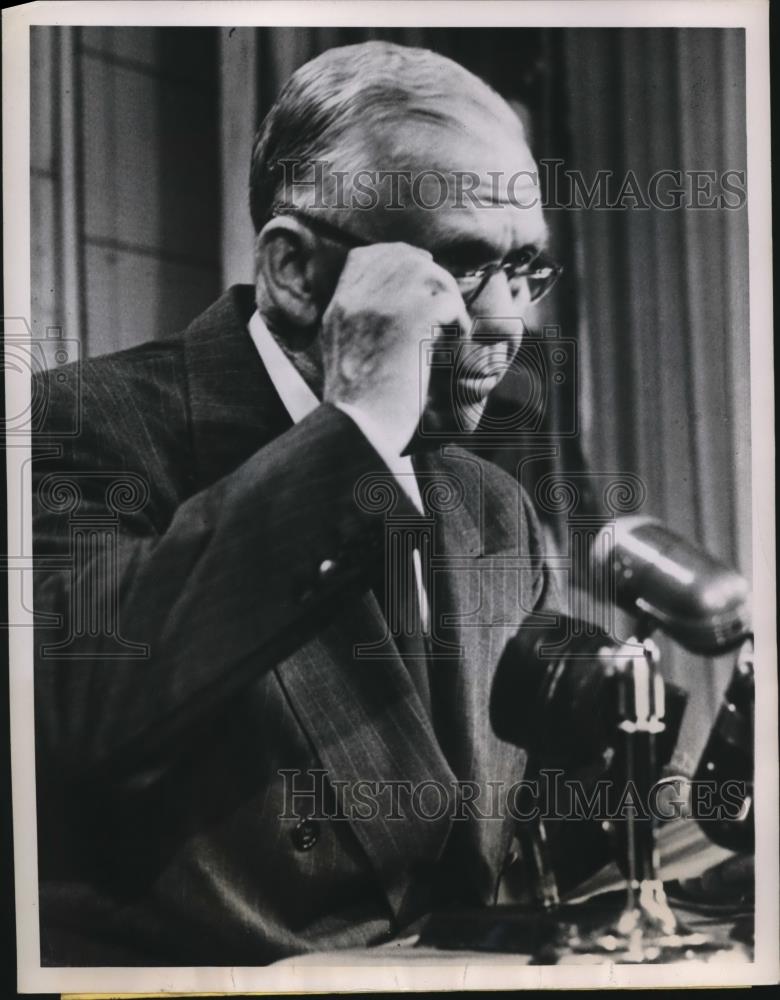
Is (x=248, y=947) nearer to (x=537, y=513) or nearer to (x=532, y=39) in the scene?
(x=537, y=513)

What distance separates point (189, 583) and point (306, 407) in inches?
21.4

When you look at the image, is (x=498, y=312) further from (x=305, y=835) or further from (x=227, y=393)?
(x=305, y=835)

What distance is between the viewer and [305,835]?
2221 mm

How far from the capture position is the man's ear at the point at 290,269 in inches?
88.0

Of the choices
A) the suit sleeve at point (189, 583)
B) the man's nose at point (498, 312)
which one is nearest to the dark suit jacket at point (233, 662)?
the suit sleeve at point (189, 583)

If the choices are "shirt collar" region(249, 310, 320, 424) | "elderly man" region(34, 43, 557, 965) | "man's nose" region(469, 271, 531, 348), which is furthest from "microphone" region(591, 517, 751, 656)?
"shirt collar" region(249, 310, 320, 424)

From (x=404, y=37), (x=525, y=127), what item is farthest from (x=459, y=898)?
(x=404, y=37)

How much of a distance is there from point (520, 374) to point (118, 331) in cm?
106

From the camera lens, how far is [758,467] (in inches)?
89.8

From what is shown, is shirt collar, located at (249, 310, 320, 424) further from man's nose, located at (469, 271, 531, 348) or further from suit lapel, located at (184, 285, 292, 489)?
man's nose, located at (469, 271, 531, 348)

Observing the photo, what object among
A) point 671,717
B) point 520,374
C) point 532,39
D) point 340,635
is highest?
point 532,39

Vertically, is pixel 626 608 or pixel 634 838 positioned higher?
pixel 626 608

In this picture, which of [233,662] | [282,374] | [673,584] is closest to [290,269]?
[282,374]

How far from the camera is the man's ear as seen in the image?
2236 mm
